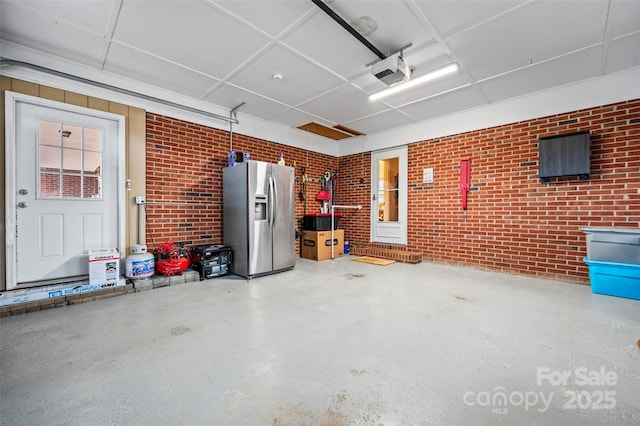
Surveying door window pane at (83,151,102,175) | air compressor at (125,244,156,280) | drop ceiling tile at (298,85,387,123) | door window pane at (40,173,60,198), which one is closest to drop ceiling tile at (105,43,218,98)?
door window pane at (83,151,102,175)

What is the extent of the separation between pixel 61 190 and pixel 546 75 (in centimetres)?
684

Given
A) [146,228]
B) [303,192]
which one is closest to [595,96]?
[303,192]

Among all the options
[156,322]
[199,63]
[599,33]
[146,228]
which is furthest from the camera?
[146,228]

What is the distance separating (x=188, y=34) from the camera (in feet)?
9.31

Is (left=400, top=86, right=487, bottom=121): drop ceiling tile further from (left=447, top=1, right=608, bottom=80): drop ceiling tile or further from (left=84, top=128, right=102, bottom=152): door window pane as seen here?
(left=84, top=128, right=102, bottom=152): door window pane

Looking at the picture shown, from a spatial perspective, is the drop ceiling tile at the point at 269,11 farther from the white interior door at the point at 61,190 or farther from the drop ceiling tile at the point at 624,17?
the drop ceiling tile at the point at 624,17

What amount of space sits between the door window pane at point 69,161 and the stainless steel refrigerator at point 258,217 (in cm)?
176

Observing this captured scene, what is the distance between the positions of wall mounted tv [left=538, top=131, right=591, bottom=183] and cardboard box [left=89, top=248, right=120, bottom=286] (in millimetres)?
6341

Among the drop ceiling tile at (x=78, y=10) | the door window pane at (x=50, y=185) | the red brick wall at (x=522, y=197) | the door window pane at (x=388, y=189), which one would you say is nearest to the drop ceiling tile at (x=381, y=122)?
the red brick wall at (x=522, y=197)

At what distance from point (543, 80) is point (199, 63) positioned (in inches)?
193

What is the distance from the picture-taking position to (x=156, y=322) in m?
2.49

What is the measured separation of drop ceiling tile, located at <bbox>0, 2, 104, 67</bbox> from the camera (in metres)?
2.56

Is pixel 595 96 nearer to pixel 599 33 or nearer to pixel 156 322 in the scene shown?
pixel 599 33

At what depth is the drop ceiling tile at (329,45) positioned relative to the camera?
107 inches
